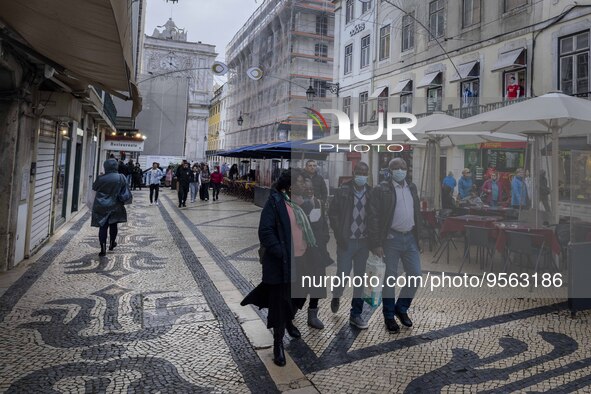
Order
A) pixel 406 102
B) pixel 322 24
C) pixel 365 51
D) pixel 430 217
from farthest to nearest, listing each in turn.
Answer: pixel 322 24 < pixel 365 51 < pixel 406 102 < pixel 430 217

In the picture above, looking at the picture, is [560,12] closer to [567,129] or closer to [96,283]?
[567,129]

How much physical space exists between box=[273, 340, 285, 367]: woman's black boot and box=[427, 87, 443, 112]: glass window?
16.5m

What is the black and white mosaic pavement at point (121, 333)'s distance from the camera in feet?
10.1

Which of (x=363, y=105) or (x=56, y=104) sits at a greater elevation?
(x=363, y=105)

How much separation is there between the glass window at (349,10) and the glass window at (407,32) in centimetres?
584

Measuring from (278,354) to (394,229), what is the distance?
1.67m

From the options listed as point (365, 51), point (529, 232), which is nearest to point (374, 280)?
point (529, 232)

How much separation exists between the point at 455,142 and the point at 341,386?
822cm

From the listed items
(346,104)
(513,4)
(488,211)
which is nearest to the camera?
(488,211)

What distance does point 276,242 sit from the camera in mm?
3344

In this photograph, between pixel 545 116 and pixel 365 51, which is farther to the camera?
pixel 365 51

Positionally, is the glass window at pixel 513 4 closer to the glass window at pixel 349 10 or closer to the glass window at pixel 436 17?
the glass window at pixel 436 17

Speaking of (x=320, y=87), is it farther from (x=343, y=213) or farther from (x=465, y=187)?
(x=343, y=213)

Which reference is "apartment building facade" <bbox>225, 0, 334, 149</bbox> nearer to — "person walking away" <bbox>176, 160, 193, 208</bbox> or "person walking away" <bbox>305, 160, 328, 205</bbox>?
"person walking away" <bbox>176, 160, 193, 208</bbox>
